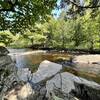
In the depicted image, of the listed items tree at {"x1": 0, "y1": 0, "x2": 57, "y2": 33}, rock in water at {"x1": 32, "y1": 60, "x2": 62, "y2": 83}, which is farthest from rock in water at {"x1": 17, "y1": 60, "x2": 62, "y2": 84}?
Result: tree at {"x1": 0, "y1": 0, "x2": 57, "y2": 33}

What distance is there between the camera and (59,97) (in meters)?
5.01

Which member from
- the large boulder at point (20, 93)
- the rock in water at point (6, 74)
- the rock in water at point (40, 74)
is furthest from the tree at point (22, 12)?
the rock in water at point (40, 74)

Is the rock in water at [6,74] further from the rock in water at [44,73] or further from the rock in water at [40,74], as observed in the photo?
the rock in water at [44,73]

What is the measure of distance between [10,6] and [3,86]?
300 cm

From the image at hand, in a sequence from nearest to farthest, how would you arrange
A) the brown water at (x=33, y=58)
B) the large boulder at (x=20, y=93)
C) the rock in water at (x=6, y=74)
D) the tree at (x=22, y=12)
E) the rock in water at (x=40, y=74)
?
1. the large boulder at (x=20, y=93)
2. the rock in water at (x=6, y=74)
3. the tree at (x=22, y=12)
4. the rock in water at (x=40, y=74)
5. the brown water at (x=33, y=58)

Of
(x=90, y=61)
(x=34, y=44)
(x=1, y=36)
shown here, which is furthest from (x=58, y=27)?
(x=1, y=36)

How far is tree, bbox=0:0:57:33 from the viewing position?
7086 mm

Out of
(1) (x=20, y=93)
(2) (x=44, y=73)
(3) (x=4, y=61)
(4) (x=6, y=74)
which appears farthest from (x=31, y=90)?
(2) (x=44, y=73)

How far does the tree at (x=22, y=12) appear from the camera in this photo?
7.09 m

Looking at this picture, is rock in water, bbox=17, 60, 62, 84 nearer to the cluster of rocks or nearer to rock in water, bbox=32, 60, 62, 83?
rock in water, bbox=32, 60, 62, 83

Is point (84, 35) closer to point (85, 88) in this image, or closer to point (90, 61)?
point (90, 61)

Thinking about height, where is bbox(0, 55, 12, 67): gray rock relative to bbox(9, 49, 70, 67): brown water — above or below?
above

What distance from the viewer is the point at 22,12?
7.55 m

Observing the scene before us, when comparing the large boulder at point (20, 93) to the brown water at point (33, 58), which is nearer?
the large boulder at point (20, 93)
